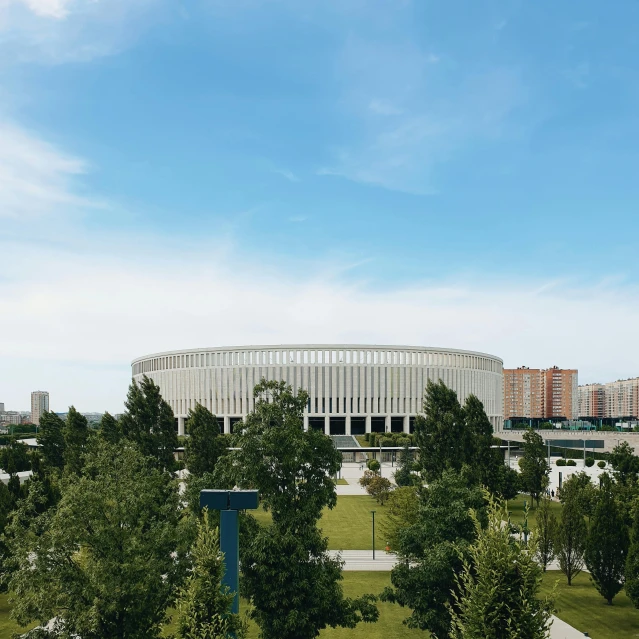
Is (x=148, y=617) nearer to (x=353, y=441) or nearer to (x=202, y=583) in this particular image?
(x=202, y=583)

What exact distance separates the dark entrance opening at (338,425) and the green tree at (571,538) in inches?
3056

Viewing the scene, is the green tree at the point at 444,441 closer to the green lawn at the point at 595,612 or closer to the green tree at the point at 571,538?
the green tree at the point at 571,538

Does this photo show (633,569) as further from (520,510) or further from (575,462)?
(575,462)

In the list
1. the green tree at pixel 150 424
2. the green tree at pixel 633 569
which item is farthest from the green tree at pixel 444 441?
the green tree at pixel 150 424

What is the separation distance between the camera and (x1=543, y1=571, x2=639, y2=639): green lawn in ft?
71.5

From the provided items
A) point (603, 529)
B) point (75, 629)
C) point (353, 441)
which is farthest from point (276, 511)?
point (353, 441)

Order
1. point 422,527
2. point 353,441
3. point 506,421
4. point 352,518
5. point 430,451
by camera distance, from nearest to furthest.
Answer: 1. point 422,527
2. point 430,451
3. point 352,518
4. point 353,441
5. point 506,421

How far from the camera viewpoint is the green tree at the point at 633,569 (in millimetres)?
21125

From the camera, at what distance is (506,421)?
18650 centimetres

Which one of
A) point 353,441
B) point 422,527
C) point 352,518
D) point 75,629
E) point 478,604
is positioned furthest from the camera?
point 353,441

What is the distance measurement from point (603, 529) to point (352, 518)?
72.6ft

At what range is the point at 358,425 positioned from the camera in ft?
348

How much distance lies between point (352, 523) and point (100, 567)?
2826 cm

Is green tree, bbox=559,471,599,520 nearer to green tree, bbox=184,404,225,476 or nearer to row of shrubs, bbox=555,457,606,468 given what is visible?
green tree, bbox=184,404,225,476
